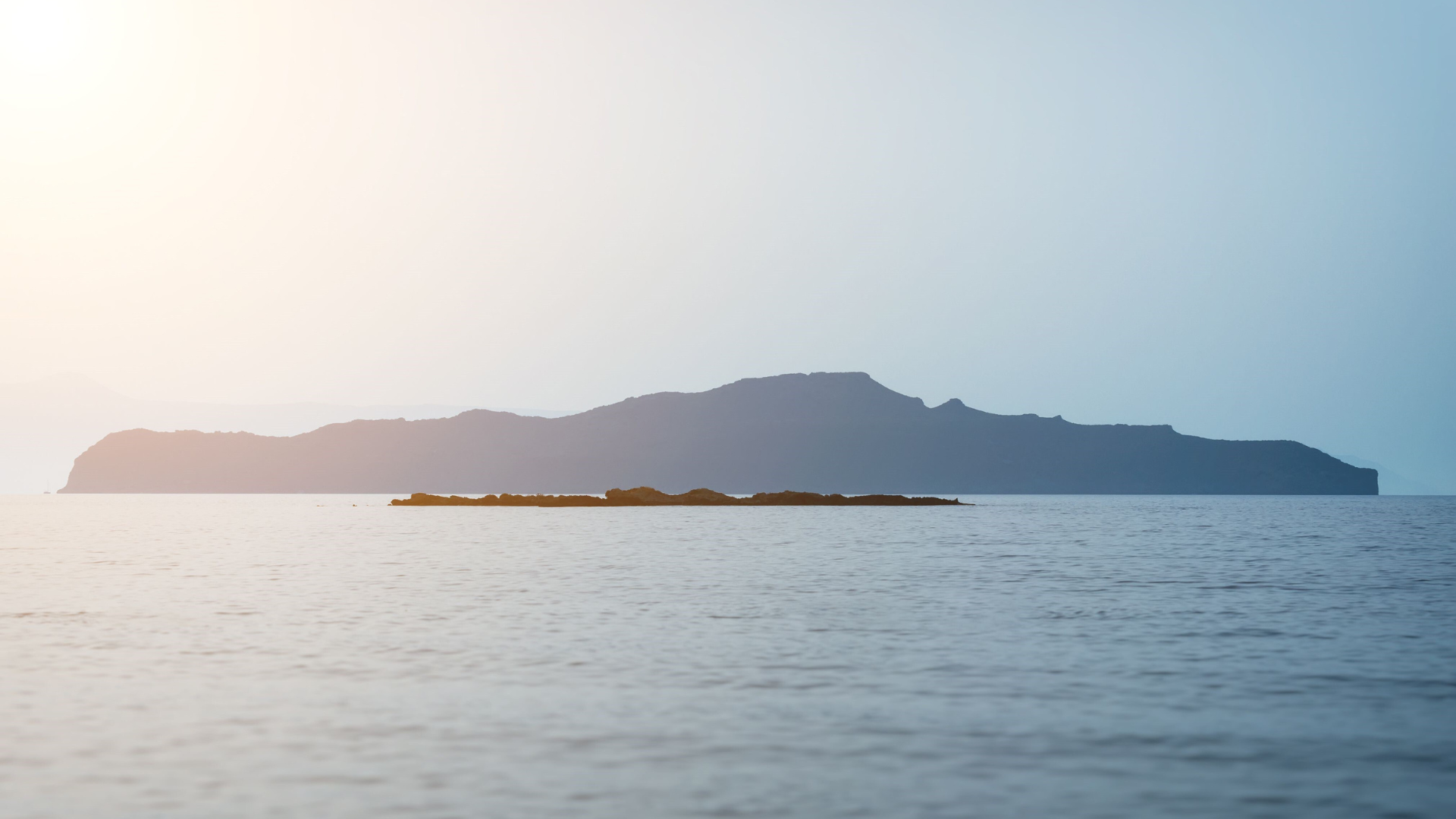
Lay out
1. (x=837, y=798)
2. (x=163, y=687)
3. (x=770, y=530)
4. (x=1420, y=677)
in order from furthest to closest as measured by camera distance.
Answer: (x=770, y=530) → (x=1420, y=677) → (x=163, y=687) → (x=837, y=798)

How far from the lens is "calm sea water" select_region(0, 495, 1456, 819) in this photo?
14.2 metres

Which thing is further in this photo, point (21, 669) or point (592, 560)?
point (592, 560)

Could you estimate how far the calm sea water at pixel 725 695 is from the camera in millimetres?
14180

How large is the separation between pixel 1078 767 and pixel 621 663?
11.3 metres

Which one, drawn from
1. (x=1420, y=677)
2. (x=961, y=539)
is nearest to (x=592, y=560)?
(x=961, y=539)

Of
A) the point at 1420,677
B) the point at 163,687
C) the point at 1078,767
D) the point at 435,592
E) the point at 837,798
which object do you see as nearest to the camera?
the point at 837,798

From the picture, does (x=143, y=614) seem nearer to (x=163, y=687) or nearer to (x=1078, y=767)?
(x=163, y=687)

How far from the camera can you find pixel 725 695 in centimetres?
2055

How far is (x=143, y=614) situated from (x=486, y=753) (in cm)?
2287

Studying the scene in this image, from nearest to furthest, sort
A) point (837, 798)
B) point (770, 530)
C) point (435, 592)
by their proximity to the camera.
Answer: point (837, 798)
point (435, 592)
point (770, 530)

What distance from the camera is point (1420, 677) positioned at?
23.2 m

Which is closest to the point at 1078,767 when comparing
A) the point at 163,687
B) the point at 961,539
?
the point at 163,687

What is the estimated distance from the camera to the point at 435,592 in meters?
42.1

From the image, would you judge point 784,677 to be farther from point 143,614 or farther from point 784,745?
point 143,614
